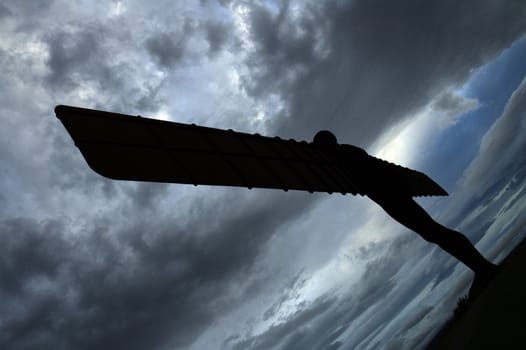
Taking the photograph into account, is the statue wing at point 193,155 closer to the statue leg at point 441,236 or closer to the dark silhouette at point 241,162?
the dark silhouette at point 241,162

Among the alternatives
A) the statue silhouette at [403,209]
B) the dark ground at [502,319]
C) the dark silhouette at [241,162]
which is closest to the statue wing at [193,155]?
the dark silhouette at [241,162]

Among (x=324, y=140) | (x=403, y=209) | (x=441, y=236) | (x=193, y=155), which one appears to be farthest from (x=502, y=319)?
(x=324, y=140)

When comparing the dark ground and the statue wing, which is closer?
the dark ground

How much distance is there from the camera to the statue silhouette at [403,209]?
1210cm

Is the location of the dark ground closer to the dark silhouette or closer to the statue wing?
the dark silhouette

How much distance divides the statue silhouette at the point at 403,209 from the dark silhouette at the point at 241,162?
0.10 ft

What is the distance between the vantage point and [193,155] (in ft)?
28.3

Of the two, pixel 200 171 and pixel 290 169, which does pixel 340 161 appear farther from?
pixel 200 171

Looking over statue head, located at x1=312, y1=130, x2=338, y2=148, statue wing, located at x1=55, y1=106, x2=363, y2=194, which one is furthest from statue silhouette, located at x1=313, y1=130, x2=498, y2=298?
statue wing, located at x1=55, y1=106, x2=363, y2=194

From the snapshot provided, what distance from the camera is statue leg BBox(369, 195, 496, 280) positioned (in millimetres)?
12078

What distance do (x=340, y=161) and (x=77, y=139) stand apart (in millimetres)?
8740

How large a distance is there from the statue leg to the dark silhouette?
0.03 meters

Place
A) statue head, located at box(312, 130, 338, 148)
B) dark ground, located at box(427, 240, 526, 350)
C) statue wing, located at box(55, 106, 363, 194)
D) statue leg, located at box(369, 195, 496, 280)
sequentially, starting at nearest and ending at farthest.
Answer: dark ground, located at box(427, 240, 526, 350) < statue wing, located at box(55, 106, 363, 194) < statue leg, located at box(369, 195, 496, 280) < statue head, located at box(312, 130, 338, 148)

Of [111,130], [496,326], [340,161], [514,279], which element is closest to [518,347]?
[496,326]
